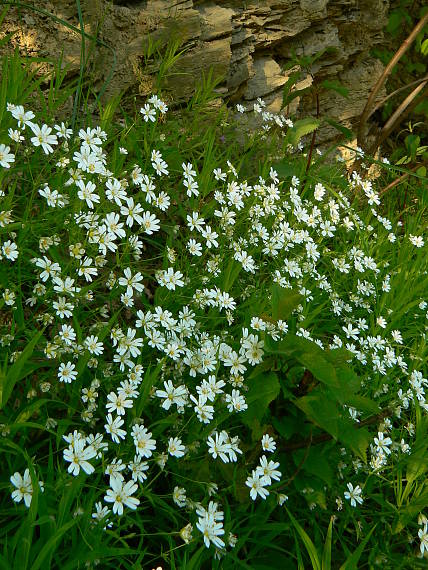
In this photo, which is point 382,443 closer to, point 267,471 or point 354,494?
point 354,494

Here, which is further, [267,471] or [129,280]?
[129,280]

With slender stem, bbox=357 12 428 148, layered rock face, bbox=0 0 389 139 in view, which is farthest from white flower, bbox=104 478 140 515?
slender stem, bbox=357 12 428 148

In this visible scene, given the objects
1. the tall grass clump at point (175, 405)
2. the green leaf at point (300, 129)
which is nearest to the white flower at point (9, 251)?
the tall grass clump at point (175, 405)

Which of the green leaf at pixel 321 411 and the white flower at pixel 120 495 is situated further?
the green leaf at pixel 321 411

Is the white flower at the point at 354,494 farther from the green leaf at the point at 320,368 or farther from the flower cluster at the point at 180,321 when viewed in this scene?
the green leaf at the point at 320,368

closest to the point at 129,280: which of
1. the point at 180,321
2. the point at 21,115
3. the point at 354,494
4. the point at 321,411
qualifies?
the point at 180,321

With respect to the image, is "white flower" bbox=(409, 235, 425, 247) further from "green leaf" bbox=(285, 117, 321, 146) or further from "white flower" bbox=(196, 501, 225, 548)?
"white flower" bbox=(196, 501, 225, 548)

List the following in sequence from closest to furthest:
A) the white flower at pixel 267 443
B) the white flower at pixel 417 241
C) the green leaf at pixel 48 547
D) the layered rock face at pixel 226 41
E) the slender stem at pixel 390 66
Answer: the green leaf at pixel 48 547
the white flower at pixel 267 443
the layered rock face at pixel 226 41
the white flower at pixel 417 241
the slender stem at pixel 390 66

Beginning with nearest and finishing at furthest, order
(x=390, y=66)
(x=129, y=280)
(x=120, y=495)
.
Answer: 1. (x=120, y=495)
2. (x=129, y=280)
3. (x=390, y=66)
